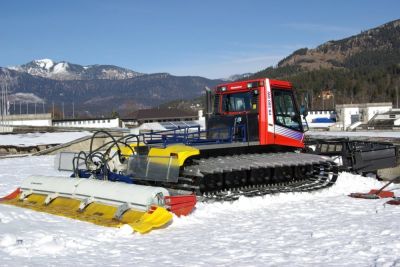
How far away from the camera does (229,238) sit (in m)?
8.58

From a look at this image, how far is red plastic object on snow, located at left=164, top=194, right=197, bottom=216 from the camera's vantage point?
9852 mm

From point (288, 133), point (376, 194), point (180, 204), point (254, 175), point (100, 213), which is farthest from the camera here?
point (288, 133)

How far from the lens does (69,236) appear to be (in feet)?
28.2

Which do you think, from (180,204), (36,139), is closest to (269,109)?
(180,204)

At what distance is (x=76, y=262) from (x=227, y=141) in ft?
20.8

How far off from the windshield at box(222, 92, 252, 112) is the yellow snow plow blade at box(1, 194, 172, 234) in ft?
15.7

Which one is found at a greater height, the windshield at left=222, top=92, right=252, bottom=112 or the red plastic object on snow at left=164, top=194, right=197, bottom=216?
the windshield at left=222, top=92, right=252, bottom=112

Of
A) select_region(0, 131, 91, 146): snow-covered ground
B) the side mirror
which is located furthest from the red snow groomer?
select_region(0, 131, 91, 146): snow-covered ground

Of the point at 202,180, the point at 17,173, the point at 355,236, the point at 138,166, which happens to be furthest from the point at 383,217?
the point at 17,173

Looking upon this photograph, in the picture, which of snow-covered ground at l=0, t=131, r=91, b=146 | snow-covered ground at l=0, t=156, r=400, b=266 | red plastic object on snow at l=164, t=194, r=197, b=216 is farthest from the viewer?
snow-covered ground at l=0, t=131, r=91, b=146

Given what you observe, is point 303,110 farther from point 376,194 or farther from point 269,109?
point 376,194

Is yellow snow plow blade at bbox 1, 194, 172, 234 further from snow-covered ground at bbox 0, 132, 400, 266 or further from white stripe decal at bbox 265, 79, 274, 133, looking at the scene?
white stripe decal at bbox 265, 79, 274, 133

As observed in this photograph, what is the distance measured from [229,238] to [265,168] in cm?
416

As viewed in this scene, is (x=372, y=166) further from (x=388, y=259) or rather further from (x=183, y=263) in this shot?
(x=183, y=263)
